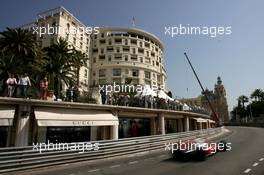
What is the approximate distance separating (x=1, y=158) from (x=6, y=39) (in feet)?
90.4

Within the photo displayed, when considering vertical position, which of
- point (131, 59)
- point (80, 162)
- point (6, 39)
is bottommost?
point (80, 162)

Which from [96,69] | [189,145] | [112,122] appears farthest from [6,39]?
[96,69]

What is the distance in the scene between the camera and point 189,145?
46.1 feet

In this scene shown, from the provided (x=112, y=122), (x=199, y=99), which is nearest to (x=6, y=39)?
(x=112, y=122)

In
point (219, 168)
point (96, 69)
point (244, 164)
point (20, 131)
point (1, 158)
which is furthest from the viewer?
point (96, 69)

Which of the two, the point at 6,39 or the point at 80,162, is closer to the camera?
the point at 80,162

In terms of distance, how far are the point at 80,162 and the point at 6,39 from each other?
2652 centimetres

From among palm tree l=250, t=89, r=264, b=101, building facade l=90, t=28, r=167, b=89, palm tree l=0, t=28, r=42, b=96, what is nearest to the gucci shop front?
palm tree l=0, t=28, r=42, b=96

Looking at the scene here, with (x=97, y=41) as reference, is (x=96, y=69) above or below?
below

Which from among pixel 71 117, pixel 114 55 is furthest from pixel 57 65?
pixel 114 55

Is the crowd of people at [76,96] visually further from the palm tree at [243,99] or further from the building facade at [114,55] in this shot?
the palm tree at [243,99]

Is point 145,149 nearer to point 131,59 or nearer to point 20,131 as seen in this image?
point 20,131

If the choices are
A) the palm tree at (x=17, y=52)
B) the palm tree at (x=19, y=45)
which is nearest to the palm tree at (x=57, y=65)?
the palm tree at (x=17, y=52)

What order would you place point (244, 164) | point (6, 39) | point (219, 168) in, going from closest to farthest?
1. point (219, 168)
2. point (244, 164)
3. point (6, 39)
